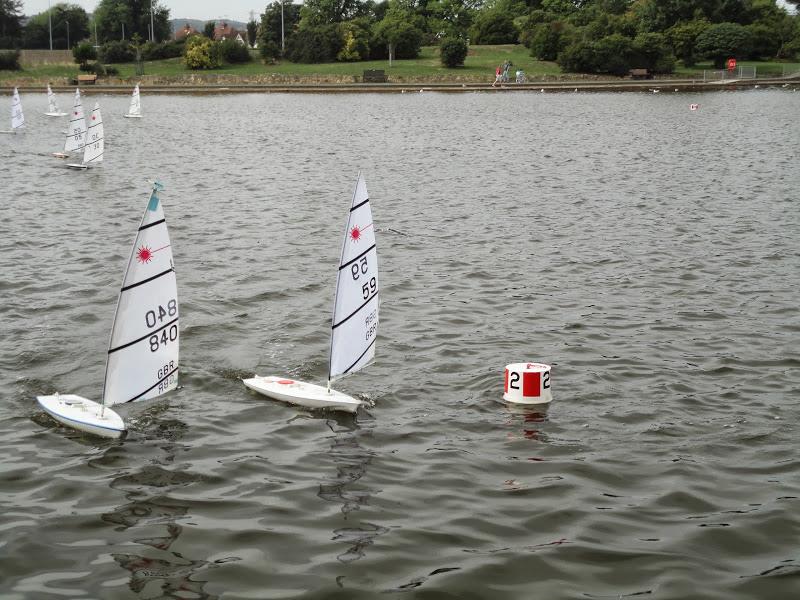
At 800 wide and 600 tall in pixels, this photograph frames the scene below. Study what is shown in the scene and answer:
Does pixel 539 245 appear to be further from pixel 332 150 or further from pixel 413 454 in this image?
pixel 332 150

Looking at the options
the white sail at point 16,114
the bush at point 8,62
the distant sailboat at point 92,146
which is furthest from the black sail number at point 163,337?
the bush at point 8,62

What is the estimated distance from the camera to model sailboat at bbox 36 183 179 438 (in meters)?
12.6

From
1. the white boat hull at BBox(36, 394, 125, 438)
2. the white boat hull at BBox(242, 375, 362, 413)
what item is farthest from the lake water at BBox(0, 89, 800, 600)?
the white boat hull at BBox(36, 394, 125, 438)

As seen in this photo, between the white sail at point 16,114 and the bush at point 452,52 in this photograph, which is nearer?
the white sail at point 16,114

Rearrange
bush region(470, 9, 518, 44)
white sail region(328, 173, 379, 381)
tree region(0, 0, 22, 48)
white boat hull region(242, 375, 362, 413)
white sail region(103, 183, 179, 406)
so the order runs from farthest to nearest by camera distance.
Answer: tree region(0, 0, 22, 48) < bush region(470, 9, 518, 44) < white boat hull region(242, 375, 362, 413) < white sail region(328, 173, 379, 381) < white sail region(103, 183, 179, 406)

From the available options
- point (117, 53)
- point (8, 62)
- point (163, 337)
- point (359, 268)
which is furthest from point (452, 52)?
point (163, 337)

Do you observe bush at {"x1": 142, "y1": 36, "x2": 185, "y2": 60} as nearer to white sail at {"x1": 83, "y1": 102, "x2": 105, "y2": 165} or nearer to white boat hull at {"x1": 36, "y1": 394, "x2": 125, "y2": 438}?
white sail at {"x1": 83, "y1": 102, "x2": 105, "y2": 165}

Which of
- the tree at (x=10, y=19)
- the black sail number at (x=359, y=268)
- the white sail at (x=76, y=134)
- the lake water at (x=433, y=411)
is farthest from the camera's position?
the tree at (x=10, y=19)

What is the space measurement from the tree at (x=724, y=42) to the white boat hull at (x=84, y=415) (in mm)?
122447

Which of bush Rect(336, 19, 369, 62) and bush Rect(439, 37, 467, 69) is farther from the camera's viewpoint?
bush Rect(336, 19, 369, 62)

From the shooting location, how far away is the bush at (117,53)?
5502 inches

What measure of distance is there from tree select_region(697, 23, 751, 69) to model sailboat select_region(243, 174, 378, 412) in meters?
120

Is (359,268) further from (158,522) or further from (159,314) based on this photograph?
(158,522)

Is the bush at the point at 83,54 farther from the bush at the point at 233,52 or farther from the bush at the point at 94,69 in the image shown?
the bush at the point at 233,52
